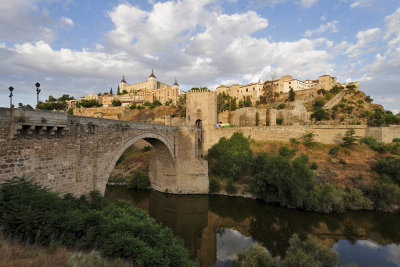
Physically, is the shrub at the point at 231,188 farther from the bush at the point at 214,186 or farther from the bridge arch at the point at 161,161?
the bridge arch at the point at 161,161

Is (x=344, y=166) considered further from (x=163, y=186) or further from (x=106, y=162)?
(x=106, y=162)

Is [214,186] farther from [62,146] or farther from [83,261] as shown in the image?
[83,261]

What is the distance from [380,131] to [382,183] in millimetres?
8352

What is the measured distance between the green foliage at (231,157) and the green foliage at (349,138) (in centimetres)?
1053

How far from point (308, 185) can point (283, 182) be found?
6.61 feet

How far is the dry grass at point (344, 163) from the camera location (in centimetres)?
1834

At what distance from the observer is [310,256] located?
812cm

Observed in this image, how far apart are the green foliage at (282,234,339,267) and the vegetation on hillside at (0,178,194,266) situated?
4.36 m

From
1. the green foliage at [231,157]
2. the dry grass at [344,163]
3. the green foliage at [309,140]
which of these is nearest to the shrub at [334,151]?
the dry grass at [344,163]

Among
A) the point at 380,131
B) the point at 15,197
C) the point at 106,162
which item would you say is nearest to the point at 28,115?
the point at 15,197

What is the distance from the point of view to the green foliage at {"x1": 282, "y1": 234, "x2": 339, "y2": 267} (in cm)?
786

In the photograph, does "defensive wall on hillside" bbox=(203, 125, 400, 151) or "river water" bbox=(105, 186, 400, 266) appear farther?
"defensive wall on hillside" bbox=(203, 125, 400, 151)

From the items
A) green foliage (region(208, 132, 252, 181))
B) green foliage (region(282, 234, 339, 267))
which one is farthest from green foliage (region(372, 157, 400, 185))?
green foliage (region(282, 234, 339, 267))

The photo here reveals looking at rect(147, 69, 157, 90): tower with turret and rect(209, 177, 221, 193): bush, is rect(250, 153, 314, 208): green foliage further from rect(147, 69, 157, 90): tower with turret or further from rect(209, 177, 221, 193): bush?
rect(147, 69, 157, 90): tower with turret
